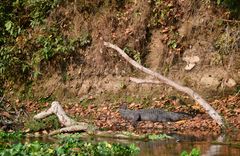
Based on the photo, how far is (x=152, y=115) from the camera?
12.0m

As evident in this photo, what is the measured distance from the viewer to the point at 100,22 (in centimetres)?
1512

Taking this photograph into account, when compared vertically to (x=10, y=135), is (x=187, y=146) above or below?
below

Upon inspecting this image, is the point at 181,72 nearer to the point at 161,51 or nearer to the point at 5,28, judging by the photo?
the point at 161,51

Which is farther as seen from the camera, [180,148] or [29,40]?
[29,40]

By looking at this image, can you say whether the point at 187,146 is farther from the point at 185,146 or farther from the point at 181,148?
the point at 181,148

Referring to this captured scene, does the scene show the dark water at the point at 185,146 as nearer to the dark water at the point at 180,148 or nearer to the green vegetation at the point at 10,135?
the dark water at the point at 180,148

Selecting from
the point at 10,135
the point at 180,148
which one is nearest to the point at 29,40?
the point at 10,135

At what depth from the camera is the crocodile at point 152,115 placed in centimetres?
1184

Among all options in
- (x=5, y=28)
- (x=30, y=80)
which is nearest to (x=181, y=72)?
(x=30, y=80)

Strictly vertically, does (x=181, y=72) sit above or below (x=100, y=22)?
below

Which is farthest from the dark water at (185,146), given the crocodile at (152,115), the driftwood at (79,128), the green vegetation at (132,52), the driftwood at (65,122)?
the green vegetation at (132,52)

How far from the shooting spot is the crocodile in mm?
11836

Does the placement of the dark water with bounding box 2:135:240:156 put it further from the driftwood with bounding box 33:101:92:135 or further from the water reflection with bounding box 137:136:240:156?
the driftwood with bounding box 33:101:92:135

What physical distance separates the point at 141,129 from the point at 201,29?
4.12 meters
